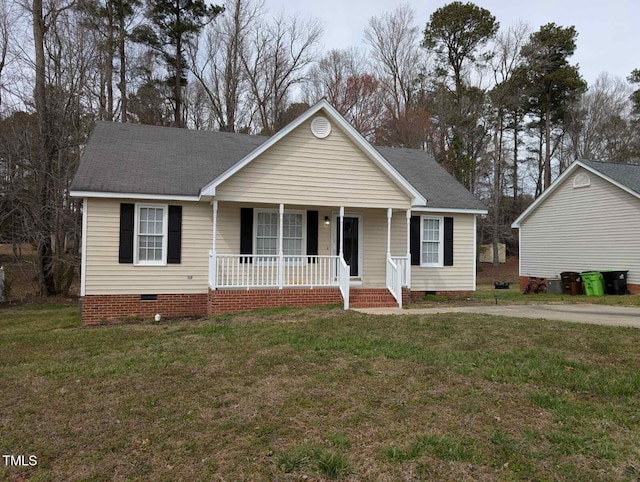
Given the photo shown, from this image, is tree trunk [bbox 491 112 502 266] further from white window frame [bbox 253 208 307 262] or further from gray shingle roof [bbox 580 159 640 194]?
white window frame [bbox 253 208 307 262]

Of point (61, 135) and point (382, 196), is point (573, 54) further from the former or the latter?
point (61, 135)

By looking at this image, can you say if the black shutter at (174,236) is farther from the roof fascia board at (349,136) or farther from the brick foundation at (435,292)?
the brick foundation at (435,292)

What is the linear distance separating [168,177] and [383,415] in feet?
32.4

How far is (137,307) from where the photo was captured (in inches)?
466

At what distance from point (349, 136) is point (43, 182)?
1229cm

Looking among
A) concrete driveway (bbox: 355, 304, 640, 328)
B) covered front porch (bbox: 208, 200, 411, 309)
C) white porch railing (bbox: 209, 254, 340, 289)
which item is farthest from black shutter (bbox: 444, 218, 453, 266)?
white porch railing (bbox: 209, 254, 340, 289)

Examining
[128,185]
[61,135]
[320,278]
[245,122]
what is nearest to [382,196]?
[320,278]

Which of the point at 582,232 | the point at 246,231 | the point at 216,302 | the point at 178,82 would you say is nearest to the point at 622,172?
the point at 582,232

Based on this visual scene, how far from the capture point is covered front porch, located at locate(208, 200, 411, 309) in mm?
11555

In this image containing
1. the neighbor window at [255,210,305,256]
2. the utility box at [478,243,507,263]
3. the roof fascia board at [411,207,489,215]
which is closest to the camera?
the neighbor window at [255,210,305,256]

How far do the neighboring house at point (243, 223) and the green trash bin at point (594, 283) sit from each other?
7461 mm

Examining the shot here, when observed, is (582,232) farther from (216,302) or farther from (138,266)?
(138,266)

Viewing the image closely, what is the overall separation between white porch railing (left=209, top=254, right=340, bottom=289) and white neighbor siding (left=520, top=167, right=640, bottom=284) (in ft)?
38.1

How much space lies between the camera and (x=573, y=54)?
3192 cm
